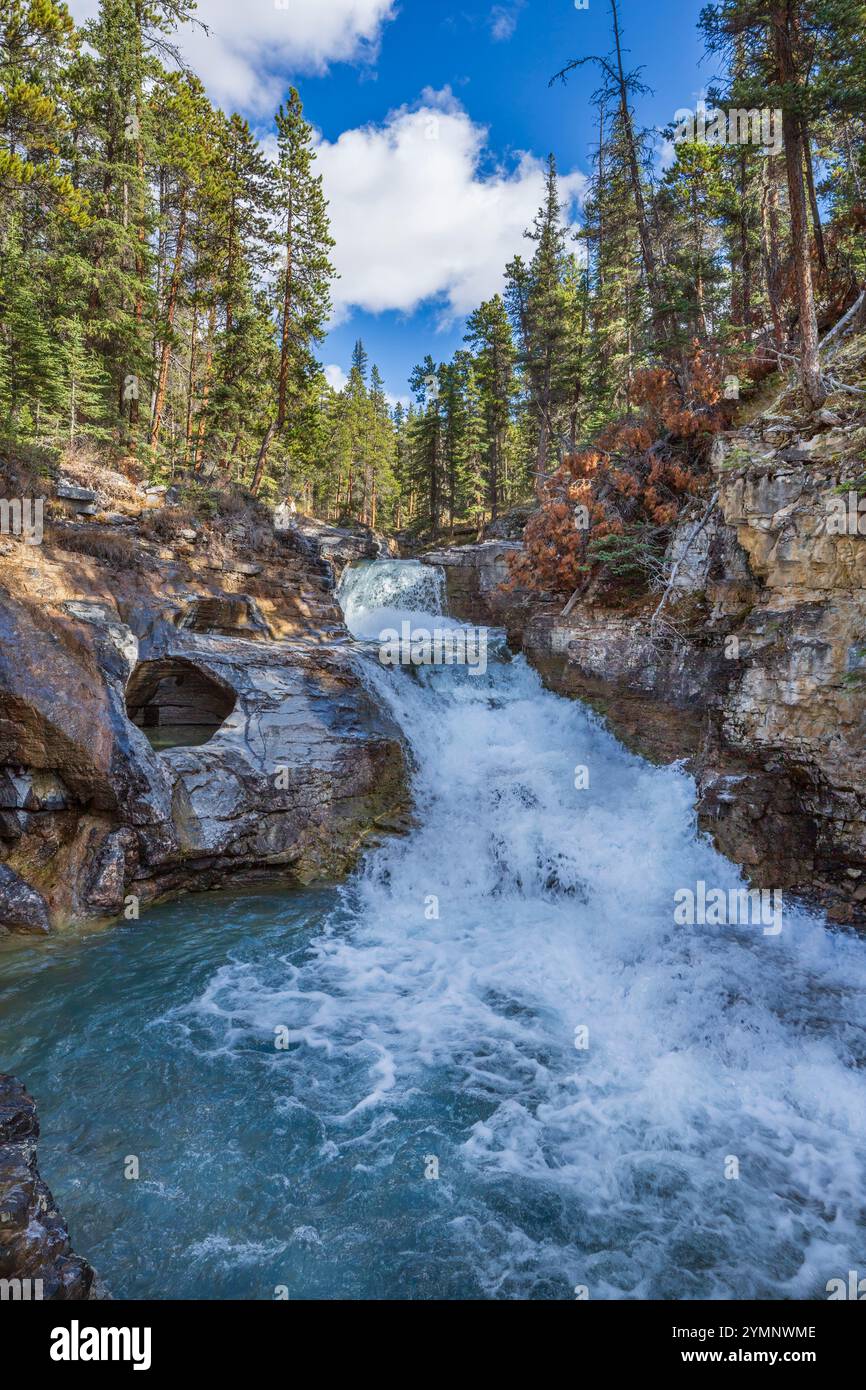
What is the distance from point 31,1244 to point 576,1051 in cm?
524

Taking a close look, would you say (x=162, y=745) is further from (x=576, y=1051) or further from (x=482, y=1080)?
(x=576, y=1051)

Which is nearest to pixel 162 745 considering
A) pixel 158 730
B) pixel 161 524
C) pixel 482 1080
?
pixel 158 730

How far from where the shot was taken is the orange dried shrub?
43.2 ft

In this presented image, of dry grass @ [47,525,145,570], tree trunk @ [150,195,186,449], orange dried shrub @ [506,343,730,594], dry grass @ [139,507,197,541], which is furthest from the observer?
tree trunk @ [150,195,186,449]

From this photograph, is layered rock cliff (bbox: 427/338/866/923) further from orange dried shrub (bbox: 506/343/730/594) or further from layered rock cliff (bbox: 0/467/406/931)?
layered rock cliff (bbox: 0/467/406/931)

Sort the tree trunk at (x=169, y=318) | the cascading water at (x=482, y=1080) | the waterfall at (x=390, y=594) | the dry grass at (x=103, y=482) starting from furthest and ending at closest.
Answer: the waterfall at (x=390, y=594), the tree trunk at (x=169, y=318), the dry grass at (x=103, y=482), the cascading water at (x=482, y=1080)

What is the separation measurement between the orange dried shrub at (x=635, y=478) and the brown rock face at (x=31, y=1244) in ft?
43.1

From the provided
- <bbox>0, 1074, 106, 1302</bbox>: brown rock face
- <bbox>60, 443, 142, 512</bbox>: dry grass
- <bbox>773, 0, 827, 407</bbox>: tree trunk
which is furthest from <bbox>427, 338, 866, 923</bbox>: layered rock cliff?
<bbox>60, 443, 142, 512</bbox>: dry grass

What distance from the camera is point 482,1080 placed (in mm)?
6156

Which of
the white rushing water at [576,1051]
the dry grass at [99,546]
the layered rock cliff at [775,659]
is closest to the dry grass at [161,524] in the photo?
the dry grass at [99,546]

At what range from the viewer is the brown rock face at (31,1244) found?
2979 millimetres

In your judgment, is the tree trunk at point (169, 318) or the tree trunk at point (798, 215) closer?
the tree trunk at point (798, 215)

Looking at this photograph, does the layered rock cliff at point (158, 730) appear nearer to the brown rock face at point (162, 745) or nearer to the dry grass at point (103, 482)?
the brown rock face at point (162, 745)

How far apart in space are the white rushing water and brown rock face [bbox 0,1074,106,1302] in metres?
2.20
